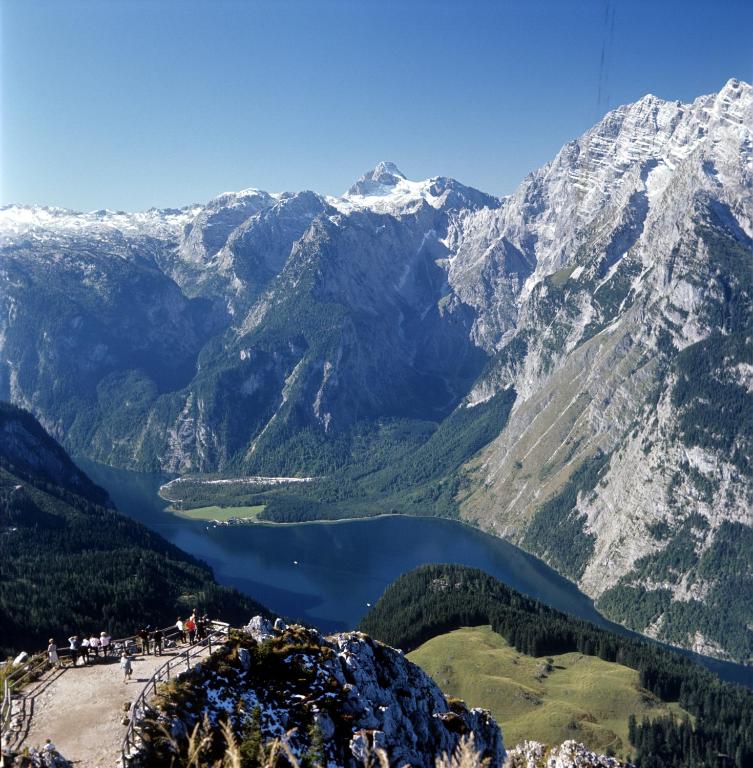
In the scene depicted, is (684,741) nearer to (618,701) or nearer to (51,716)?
(618,701)

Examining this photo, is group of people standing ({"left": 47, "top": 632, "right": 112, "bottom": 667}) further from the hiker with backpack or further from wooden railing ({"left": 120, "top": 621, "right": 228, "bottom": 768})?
wooden railing ({"left": 120, "top": 621, "right": 228, "bottom": 768})

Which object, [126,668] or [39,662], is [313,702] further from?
[39,662]

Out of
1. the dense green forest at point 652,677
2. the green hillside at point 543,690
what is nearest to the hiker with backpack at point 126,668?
the green hillside at point 543,690


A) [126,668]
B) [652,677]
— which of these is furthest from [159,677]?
[652,677]

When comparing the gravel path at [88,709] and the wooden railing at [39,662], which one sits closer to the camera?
the gravel path at [88,709]

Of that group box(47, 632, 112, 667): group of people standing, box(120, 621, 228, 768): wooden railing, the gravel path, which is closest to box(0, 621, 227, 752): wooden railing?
box(120, 621, 228, 768): wooden railing

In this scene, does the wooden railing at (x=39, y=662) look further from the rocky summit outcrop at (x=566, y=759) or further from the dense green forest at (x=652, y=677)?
the dense green forest at (x=652, y=677)

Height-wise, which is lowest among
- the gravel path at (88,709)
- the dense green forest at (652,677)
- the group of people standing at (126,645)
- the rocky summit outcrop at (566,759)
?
the dense green forest at (652,677)
